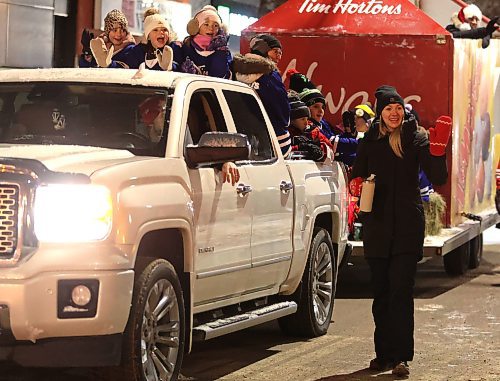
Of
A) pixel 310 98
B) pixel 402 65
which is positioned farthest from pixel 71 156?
pixel 402 65

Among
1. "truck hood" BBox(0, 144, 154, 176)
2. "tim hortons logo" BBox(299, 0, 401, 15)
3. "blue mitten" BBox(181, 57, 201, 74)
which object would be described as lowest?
"truck hood" BBox(0, 144, 154, 176)

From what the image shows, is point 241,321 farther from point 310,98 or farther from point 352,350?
point 310,98

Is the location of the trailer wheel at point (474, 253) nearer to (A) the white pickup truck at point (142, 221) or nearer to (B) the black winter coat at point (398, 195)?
(A) the white pickup truck at point (142, 221)

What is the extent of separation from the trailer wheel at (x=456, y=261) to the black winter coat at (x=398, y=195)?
20.4 feet

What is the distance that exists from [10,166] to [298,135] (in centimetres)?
566

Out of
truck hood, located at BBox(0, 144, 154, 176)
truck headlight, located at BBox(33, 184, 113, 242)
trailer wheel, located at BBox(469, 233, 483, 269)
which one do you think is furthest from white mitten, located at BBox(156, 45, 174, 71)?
trailer wheel, located at BBox(469, 233, 483, 269)

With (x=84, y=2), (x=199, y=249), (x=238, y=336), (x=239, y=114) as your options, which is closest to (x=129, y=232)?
(x=199, y=249)

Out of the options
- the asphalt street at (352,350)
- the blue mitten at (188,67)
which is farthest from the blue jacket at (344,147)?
the blue mitten at (188,67)

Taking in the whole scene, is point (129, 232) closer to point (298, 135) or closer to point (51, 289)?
point (51, 289)

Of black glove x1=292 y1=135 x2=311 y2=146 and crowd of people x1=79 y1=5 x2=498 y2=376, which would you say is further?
black glove x1=292 y1=135 x2=311 y2=146

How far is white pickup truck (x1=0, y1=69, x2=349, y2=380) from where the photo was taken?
7059 mm

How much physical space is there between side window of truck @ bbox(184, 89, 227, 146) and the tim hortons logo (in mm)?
7013

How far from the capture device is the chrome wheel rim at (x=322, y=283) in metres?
10.8

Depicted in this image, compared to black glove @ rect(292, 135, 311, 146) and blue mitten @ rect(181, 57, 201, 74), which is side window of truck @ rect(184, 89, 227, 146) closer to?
blue mitten @ rect(181, 57, 201, 74)
